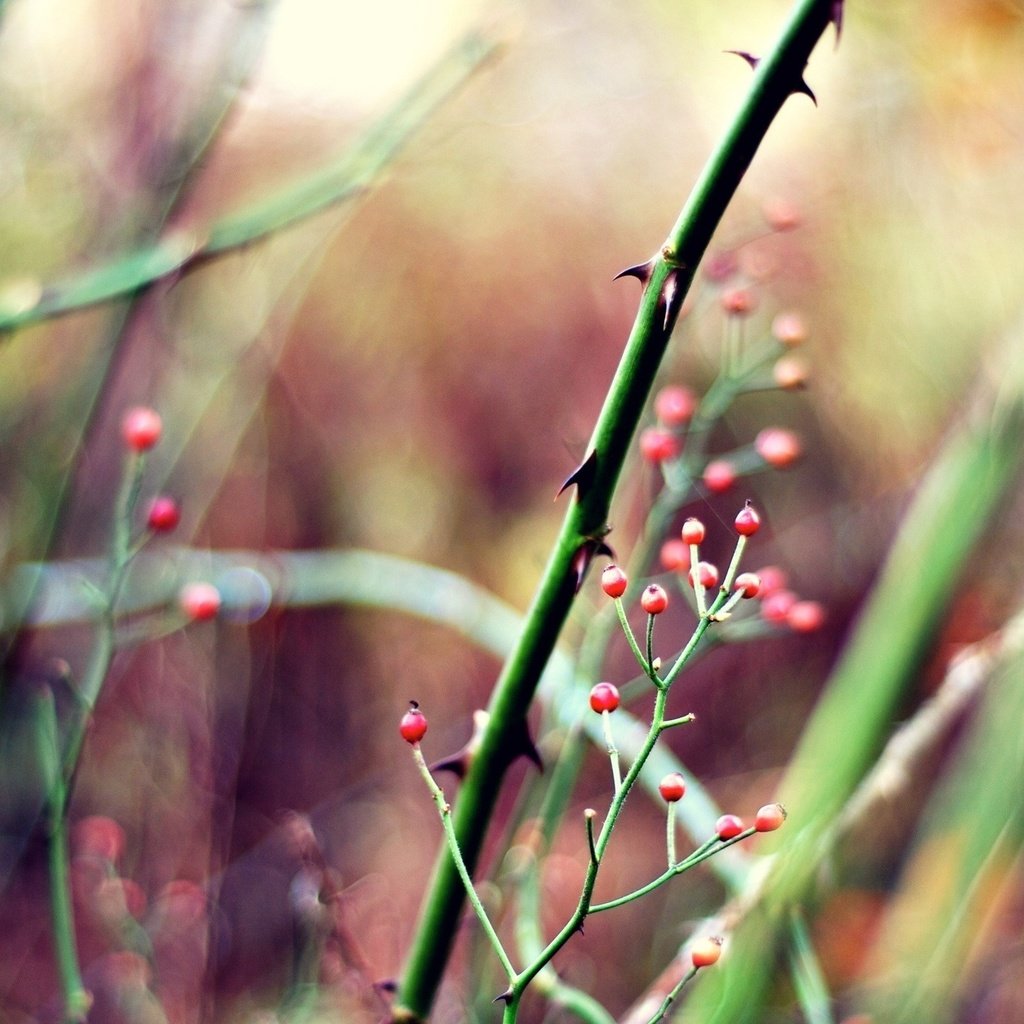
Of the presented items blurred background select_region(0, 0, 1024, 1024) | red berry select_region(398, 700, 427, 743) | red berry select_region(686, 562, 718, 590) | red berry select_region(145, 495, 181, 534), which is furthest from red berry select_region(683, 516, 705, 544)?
blurred background select_region(0, 0, 1024, 1024)

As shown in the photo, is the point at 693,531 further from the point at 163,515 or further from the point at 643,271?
the point at 163,515

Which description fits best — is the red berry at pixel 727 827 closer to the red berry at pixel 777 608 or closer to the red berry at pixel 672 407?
the red berry at pixel 777 608

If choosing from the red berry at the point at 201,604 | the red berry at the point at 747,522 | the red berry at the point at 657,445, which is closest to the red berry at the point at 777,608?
the red berry at the point at 657,445

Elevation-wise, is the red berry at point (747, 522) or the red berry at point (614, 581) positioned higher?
the red berry at point (747, 522)

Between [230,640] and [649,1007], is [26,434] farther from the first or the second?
[649,1007]

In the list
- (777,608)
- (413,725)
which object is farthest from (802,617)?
(413,725)

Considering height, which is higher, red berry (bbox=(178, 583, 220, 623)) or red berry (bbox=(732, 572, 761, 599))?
red berry (bbox=(732, 572, 761, 599))

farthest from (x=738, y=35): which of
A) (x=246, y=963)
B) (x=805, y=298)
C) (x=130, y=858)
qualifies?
(x=246, y=963)

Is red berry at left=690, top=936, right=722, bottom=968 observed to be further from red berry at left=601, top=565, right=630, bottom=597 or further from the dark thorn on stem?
the dark thorn on stem
